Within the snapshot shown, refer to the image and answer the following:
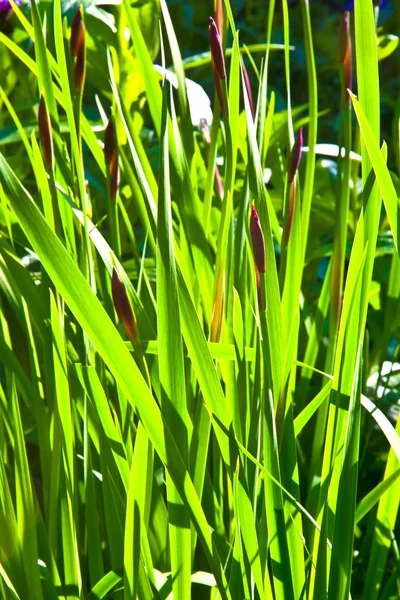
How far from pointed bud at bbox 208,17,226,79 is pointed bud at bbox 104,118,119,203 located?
0.28ft

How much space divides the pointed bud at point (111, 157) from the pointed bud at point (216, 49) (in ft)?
0.28

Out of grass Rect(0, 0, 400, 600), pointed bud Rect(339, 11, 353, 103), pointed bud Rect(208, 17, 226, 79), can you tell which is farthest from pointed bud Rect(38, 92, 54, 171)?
pointed bud Rect(339, 11, 353, 103)

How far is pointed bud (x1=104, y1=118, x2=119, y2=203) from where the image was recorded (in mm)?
466

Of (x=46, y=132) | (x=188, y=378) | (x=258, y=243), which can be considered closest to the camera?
(x=258, y=243)

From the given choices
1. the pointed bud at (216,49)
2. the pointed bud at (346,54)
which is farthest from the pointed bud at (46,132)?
the pointed bud at (346,54)

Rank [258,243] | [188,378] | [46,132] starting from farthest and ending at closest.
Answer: [188,378] < [46,132] < [258,243]

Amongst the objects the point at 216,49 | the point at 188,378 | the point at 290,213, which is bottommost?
the point at 188,378

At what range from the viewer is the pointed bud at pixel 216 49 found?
412 mm

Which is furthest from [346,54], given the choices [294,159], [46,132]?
[46,132]

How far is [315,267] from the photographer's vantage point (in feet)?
3.45

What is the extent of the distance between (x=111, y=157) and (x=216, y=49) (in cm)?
11

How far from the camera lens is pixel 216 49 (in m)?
0.42

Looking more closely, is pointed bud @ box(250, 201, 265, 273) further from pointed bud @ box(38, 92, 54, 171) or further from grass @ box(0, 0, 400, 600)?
pointed bud @ box(38, 92, 54, 171)

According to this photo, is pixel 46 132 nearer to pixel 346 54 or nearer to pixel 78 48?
pixel 78 48
